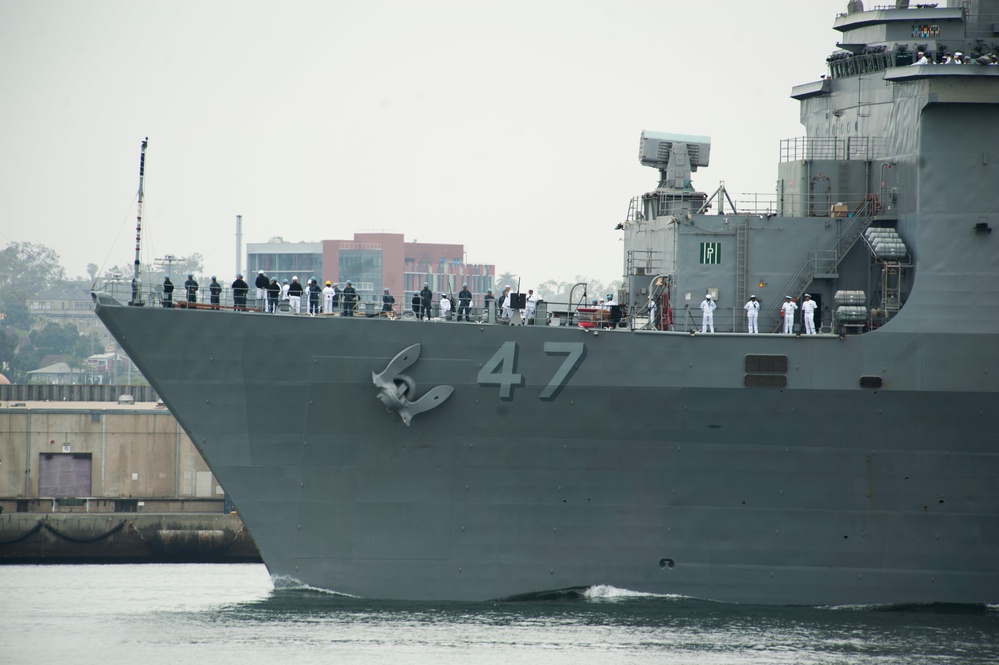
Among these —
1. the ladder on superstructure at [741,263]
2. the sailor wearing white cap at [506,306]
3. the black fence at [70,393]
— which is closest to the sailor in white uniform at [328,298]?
the sailor wearing white cap at [506,306]

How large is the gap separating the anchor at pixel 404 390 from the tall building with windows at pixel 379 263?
71.3 m

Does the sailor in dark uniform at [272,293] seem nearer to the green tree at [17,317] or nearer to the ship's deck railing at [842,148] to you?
the ship's deck railing at [842,148]

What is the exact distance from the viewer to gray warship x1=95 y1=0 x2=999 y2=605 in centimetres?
2548

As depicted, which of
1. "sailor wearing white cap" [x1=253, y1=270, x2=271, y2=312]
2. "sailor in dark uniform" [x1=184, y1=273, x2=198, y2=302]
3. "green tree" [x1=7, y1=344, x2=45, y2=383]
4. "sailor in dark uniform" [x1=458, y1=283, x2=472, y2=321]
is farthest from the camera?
"green tree" [x1=7, y1=344, x2=45, y2=383]

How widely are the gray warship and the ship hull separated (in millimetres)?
45

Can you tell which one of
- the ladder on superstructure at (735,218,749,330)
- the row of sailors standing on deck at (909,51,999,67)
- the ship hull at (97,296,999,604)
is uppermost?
the row of sailors standing on deck at (909,51,999,67)

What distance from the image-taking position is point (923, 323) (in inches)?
1006

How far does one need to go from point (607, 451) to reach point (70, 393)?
1256 inches

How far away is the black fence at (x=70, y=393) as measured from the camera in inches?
1982

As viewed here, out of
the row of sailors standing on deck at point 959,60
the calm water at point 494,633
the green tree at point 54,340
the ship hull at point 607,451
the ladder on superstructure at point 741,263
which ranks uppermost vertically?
the row of sailors standing on deck at point 959,60

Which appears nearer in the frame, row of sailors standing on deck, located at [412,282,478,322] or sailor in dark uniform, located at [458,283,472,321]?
row of sailors standing on deck, located at [412,282,478,322]

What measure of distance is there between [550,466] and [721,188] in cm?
740

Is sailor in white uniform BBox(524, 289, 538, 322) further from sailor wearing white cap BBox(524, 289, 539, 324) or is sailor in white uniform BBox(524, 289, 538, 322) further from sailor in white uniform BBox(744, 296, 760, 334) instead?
sailor in white uniform BBox(744, 296, 760, 334)

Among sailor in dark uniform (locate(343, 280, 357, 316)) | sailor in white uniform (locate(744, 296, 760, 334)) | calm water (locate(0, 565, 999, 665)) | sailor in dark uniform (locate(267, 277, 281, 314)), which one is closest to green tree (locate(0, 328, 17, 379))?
calm water (locate(0, 565, 999, 665))
